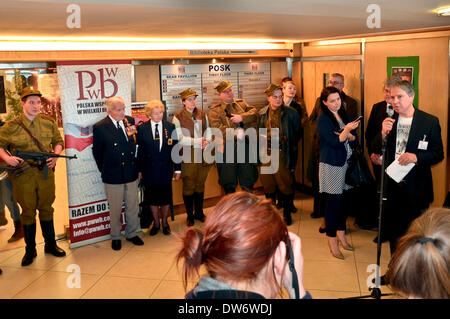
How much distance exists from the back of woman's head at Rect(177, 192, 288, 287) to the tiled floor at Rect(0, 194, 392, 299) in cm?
276

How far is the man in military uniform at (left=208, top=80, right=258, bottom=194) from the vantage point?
6.15 m

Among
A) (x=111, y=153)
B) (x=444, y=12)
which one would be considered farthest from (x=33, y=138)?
(x=444, y=12)

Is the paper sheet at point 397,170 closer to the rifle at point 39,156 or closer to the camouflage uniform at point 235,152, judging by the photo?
the camouflage uniform at point 235,152

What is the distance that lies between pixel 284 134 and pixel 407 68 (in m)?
1.71

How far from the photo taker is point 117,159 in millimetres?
5188

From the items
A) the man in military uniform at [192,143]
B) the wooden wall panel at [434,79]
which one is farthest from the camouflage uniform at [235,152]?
the wooden wall panel at [434,79]

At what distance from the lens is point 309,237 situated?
553 centimetres

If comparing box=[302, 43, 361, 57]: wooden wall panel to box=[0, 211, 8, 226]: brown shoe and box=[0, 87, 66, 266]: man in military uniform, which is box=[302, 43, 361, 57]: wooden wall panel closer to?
box=[0, 87, 66, 266]: man in military uniform

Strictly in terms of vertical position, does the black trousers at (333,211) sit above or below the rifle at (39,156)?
below

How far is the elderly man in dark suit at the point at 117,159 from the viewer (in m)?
5.16

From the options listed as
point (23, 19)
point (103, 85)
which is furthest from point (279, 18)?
point (103, 85)

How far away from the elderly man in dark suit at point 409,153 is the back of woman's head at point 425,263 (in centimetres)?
265

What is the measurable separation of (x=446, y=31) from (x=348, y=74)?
1500 millimetres

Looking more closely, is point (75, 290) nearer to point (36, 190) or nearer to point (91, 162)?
point (36, 190)
